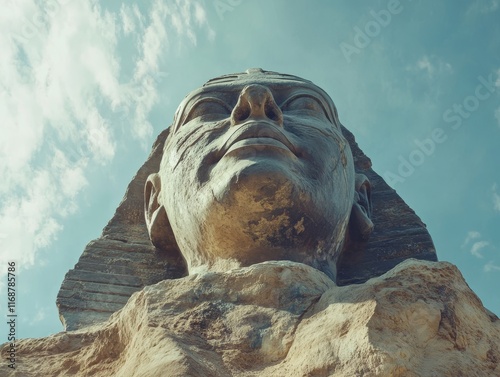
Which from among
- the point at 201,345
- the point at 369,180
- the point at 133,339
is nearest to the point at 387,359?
the point at 201,345

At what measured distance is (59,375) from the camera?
126 inches

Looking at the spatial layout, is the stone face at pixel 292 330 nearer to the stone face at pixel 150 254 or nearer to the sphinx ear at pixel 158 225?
the stone face at pixel 150 254

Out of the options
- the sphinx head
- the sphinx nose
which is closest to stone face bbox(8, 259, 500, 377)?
the sphinx head

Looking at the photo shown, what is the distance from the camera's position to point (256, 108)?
4266mm

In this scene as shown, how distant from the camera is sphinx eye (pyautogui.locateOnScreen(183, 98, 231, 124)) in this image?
481cm

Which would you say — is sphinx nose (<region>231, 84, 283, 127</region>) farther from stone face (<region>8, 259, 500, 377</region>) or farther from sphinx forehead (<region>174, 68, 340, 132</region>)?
stone face (<region>8, 259, 500, 377</region>)

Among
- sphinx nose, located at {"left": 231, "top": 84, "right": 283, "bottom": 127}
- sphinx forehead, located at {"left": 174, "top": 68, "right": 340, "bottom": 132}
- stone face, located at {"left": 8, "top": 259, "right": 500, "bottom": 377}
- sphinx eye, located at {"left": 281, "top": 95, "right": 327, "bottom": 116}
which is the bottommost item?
stone face, located at {"left": 8, "top": 259, "right": 500, "bottom": 377}

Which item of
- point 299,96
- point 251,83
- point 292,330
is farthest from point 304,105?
point 292,330

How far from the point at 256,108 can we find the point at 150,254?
1.32 metres

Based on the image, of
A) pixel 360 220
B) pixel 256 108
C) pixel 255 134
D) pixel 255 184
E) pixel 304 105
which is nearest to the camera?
pixel 255 184

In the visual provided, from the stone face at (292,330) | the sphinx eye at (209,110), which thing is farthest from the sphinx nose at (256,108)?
the stone face at (292,330)

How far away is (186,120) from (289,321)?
2.35 meters

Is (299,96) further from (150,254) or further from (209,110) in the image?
(150,254)

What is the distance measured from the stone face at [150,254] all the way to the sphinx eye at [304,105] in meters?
0.11
